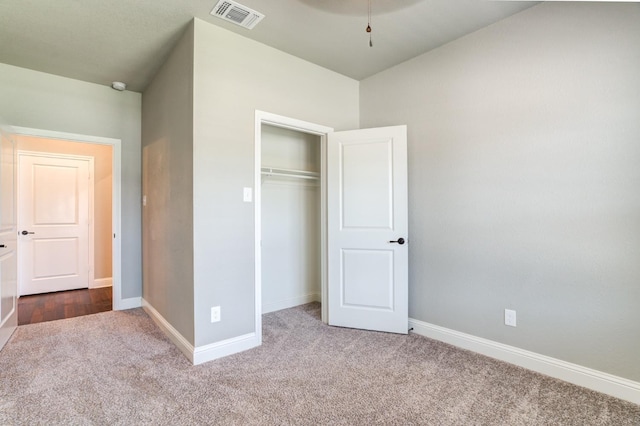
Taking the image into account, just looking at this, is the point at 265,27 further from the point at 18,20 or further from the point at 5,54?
the point at 5,54

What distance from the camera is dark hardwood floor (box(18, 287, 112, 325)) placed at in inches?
139

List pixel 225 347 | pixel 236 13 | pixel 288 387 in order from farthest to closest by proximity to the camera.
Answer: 1. pixel 225 347
2. pixel 236 13
3. pixel 288 387

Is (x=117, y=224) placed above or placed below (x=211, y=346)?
above

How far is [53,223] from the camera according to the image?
4605 mm

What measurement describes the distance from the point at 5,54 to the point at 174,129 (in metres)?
1.81

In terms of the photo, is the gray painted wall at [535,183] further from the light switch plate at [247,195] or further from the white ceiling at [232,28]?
the light switch plate at [247,195]

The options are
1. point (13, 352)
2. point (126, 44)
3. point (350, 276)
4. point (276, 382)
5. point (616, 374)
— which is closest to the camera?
point (616, 374)

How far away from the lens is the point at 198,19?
94.6 inches

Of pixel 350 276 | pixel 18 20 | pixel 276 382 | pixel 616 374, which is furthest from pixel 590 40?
pixel 18 20

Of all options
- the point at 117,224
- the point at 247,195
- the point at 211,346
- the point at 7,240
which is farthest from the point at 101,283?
the point at 247,195

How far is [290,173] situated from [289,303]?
1.60 metres

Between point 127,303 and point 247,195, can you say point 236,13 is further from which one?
point 127,303

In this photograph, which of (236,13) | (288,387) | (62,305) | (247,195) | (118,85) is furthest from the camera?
(62,305)

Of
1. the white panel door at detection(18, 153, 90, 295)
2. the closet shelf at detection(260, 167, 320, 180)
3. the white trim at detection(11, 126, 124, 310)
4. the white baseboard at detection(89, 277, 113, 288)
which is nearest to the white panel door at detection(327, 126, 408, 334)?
the closet shelf at detection(260, 167, 320, 180)
